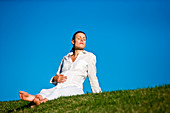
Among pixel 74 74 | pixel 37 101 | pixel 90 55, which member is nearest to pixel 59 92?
pixel 74 74

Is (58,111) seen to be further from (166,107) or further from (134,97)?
(166,107)

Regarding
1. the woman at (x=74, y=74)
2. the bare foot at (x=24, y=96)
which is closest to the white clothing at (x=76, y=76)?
the woman at (x=74, y=74)

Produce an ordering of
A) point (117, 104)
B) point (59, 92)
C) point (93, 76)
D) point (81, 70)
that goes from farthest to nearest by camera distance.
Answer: point (93, 76) < point (81, 70) < point (59, 92) < point (117, 104)

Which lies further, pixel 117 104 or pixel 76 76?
pixel 76 76

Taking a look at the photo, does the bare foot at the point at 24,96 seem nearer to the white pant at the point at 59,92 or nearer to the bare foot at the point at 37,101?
the bare foot at the point at 37,101

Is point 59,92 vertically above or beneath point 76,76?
beneath

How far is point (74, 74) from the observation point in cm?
794

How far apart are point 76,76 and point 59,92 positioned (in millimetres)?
970

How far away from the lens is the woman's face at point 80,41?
877 centimetres

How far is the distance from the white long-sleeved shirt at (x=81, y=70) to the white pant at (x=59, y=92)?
168 millimetres

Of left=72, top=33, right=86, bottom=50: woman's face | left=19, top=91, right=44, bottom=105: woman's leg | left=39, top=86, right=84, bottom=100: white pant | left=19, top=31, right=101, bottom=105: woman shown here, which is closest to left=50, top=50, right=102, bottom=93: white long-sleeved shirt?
left=19, top=31, right=101, bottom=105: woman

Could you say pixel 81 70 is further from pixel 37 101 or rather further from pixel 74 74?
pixel 37 101

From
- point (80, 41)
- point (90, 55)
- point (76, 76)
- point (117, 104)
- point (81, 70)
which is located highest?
point (80, 41)

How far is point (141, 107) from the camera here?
5.07 m
